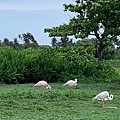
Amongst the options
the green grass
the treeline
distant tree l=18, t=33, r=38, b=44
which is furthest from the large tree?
distant tree l=18, t=33, r=38, b=44

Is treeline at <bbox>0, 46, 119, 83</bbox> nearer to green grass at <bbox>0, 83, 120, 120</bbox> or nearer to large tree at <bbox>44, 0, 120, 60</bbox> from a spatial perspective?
large tree at <bbox>44, 0, 120, 60</bbox>

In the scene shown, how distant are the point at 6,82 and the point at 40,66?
Answer: 1.54 meters

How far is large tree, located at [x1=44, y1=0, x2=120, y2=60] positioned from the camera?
14.4 m

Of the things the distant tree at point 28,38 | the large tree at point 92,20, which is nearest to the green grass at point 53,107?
the large tree at point 92,20

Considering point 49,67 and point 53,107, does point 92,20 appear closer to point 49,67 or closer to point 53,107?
point 49,67

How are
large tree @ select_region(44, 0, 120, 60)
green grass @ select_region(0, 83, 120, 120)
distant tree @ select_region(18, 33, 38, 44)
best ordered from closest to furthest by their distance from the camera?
green grass @ select_region(0, 83, 120, 120)
large tree @ select_region(44, 0, 120, 60)
distant tree @ select_region(18, 33, 38, 44)

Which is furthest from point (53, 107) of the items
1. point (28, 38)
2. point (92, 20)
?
point (28, 38)

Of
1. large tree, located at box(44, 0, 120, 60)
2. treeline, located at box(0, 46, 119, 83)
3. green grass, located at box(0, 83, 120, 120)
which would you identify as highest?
large tree, located at box(44, 0, 120, 60)

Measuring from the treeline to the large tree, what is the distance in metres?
1.03

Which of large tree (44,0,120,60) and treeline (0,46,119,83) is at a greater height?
large tree (44,0,120,60)

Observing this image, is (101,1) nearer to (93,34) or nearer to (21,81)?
(93,34)

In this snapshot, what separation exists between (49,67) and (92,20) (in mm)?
2477

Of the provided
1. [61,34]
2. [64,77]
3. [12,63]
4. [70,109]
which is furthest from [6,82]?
[70,109]

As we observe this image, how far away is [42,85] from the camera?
12352 mm
